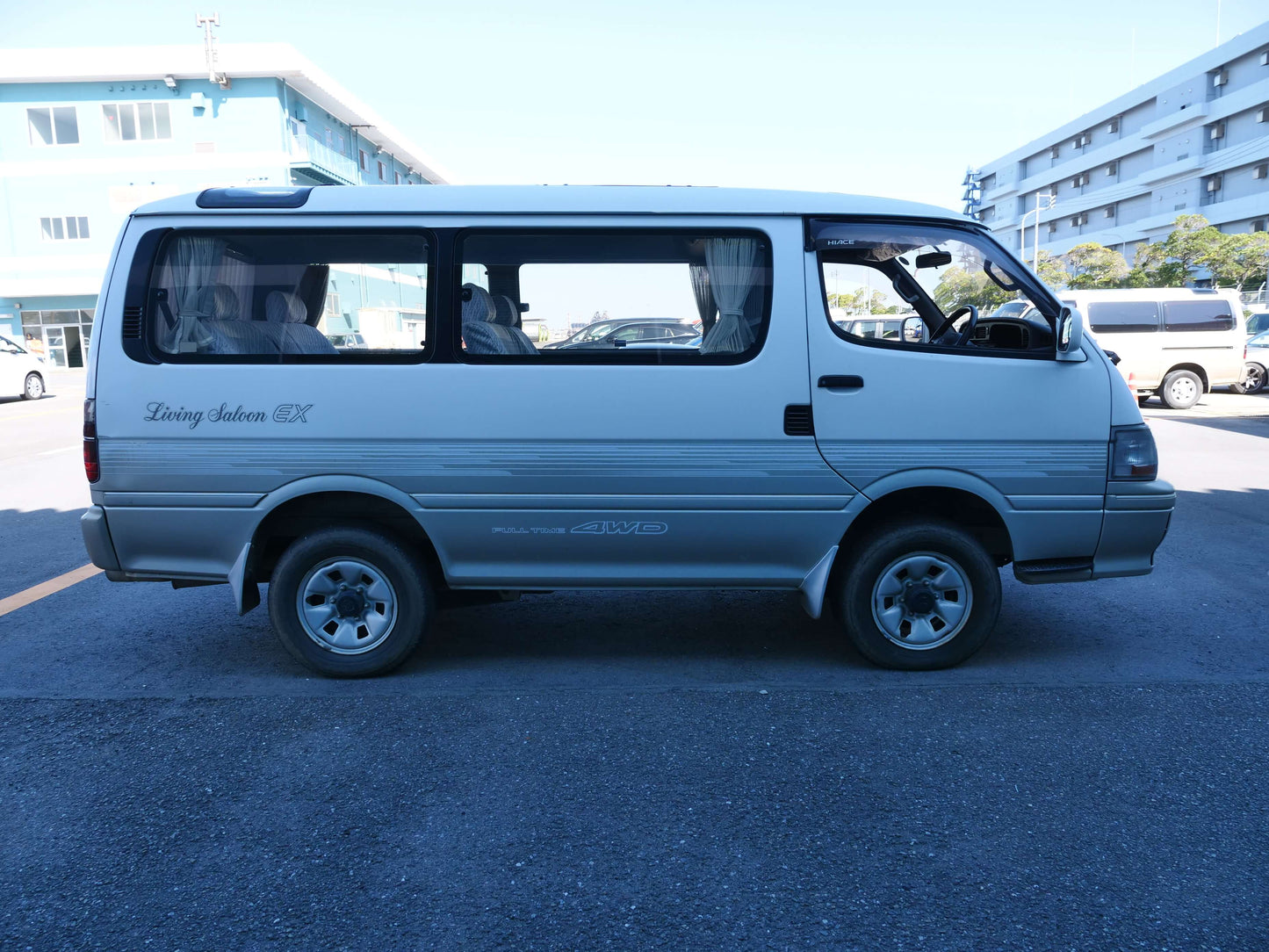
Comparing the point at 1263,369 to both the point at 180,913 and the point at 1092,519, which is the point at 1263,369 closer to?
the point at 1092,519

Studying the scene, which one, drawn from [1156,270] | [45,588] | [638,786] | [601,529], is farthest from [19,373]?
[1156,270]

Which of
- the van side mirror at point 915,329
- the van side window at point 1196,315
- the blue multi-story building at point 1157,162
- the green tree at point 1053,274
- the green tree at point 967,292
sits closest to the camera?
the green tree at point 967,292

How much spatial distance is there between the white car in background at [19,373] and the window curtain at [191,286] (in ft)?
65.4

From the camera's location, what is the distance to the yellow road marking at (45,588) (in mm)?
5738

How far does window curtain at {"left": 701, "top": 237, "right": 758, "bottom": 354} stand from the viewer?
431 cm

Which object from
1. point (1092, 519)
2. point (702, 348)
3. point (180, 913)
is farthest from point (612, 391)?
point (180, 913)

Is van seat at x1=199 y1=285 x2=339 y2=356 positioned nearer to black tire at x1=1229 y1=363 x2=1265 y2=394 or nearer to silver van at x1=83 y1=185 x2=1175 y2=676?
silver van at x1=83 y1=185 x2=1175 y2=676

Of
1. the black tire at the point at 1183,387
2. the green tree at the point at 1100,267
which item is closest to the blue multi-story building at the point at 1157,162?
the green tree at the point at 1100,267

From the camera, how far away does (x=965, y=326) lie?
15.7 ft

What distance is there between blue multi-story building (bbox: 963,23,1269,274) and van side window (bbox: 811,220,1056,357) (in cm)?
5328

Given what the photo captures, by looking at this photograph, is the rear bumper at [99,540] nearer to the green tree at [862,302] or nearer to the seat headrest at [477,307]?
the seat headrest at [477,307]

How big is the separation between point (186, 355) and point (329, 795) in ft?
6.84

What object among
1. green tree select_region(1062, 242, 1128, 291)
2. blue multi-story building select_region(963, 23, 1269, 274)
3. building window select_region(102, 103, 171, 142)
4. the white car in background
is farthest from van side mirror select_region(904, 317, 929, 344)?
blue multi-story building select_region(963, 23, 1269, 274)

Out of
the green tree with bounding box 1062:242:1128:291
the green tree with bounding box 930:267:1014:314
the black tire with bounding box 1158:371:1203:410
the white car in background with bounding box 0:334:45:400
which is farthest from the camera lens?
the green tree with bounding box 1062:242:1128:291
